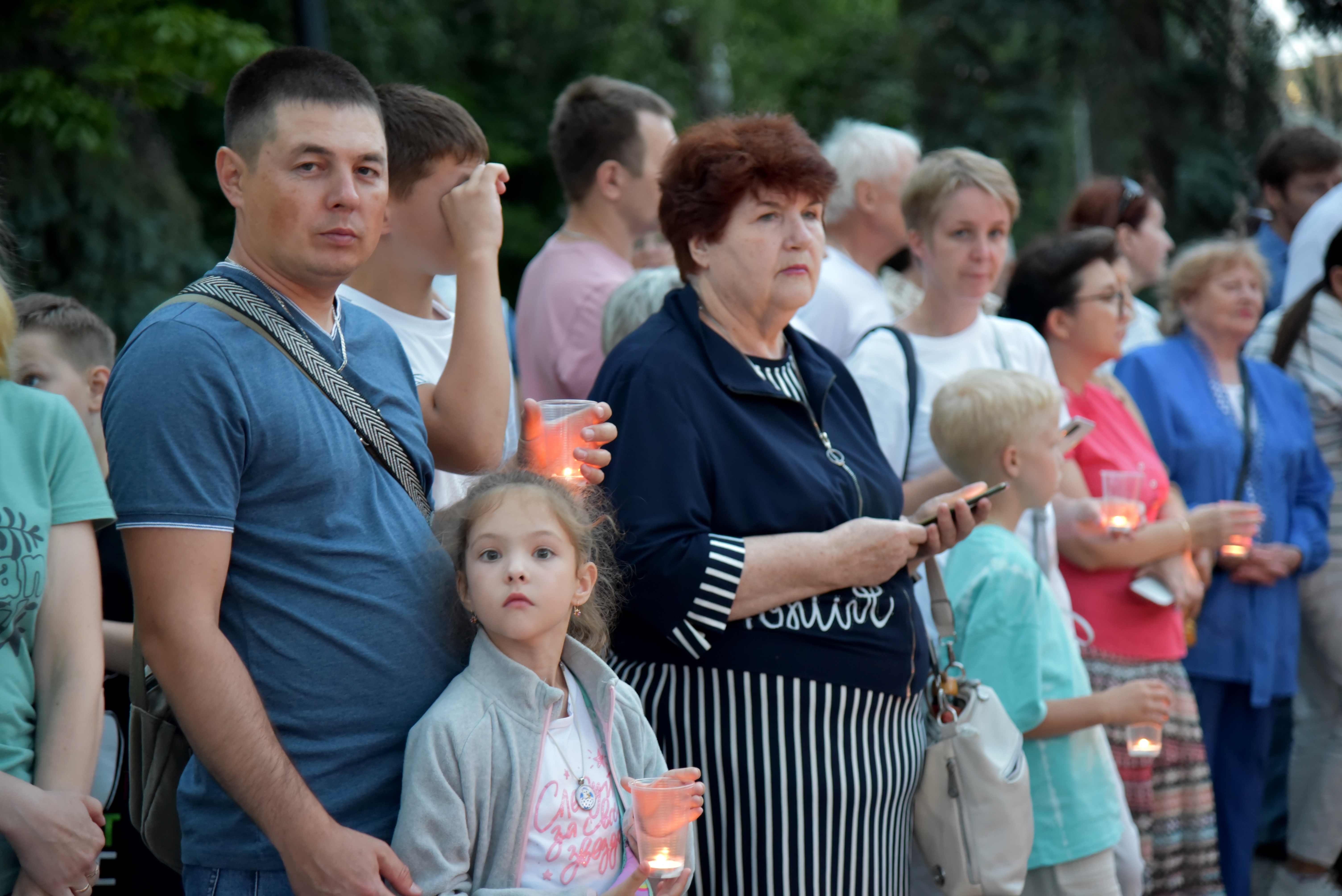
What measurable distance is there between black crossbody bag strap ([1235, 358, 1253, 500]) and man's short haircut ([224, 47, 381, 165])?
12.5 ft

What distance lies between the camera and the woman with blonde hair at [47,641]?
87.2 inches

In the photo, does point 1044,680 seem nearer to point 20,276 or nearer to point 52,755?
point 52,755

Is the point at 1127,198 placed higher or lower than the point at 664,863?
higher

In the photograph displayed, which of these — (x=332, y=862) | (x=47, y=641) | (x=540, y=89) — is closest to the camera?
(x=332, y=862)

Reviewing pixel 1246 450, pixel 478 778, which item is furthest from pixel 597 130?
pixel 478 778

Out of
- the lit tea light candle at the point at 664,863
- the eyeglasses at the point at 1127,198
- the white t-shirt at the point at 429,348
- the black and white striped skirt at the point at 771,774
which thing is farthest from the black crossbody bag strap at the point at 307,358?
the eyeglasses at the point at 1127,198

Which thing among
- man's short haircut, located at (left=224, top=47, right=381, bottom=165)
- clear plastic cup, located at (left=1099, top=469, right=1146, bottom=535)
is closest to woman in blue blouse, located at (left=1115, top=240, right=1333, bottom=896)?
clear plastic cup, located at (left=1099, top=469, right=1146, bottom=535)

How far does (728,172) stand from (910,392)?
114cm

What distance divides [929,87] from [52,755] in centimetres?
1125

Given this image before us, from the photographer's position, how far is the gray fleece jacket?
7.07ft

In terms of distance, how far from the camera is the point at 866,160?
4945 mm

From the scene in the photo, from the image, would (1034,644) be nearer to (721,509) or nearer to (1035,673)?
(1035,673)

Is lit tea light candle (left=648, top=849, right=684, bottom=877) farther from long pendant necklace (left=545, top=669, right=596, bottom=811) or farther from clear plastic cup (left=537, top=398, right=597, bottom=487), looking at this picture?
clear plastic cup (left=537, top=398, right=597, bottom=487)

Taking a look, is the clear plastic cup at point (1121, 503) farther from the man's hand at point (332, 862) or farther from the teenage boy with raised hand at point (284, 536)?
the man's hand at point (332, 862)
